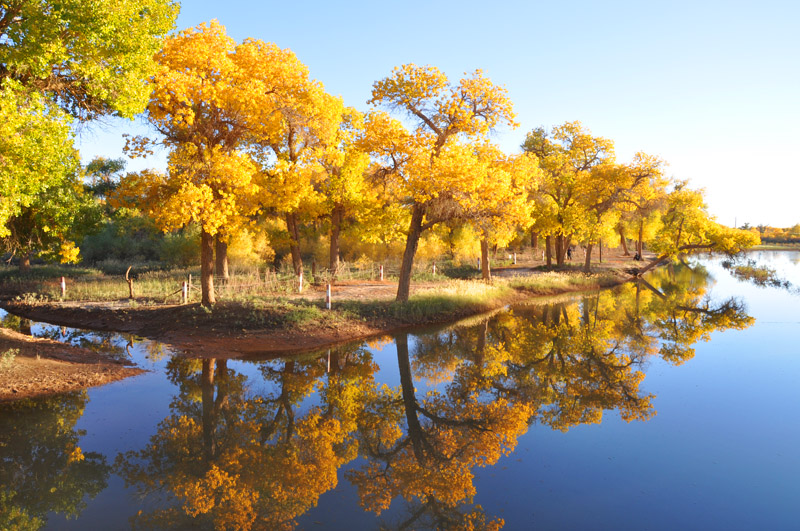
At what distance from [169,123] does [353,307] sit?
9089 mm

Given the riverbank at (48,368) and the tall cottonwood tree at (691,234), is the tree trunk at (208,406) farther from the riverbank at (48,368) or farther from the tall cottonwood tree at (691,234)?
the tall cottonwood tree at (691,234)

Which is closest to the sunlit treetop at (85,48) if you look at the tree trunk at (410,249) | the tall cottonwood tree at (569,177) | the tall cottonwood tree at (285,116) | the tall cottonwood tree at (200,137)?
the tall cottonwood tree at (200,137)

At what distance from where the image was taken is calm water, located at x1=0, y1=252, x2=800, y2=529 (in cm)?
675

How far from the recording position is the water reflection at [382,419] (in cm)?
704

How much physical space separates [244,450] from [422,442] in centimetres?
308

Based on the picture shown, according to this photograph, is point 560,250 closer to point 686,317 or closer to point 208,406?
point 686,317

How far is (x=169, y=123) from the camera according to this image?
665 inches

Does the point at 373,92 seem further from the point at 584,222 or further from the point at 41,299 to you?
the point at 584,222

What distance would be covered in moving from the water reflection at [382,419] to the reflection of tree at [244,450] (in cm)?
3

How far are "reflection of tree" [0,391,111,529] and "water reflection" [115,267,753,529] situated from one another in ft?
1.82

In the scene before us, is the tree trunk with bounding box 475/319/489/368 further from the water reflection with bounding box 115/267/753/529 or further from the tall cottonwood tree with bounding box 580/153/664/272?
the tall cottonwood tree with bounding box 580/153/664/272

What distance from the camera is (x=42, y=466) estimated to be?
7.80 m

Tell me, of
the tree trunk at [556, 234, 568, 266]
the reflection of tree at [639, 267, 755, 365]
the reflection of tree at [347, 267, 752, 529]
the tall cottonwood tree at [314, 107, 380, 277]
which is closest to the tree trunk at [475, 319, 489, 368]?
the reflection of tree at [347, 267, 752, 529]

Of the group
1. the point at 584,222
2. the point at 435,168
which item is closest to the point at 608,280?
the point at 584,222
